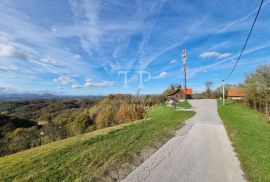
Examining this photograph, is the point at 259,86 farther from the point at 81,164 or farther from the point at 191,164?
the point at 81,164

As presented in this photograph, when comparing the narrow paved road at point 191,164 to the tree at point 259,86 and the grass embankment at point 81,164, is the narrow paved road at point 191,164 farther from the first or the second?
the tree at point 259,86

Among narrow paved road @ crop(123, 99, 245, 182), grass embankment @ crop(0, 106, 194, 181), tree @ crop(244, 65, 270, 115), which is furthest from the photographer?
tree @ crop(244, 65, 270, 115)

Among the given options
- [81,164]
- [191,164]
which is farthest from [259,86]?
[81,164]

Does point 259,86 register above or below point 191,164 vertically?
above

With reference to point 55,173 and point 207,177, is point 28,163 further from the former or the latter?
point 207,177

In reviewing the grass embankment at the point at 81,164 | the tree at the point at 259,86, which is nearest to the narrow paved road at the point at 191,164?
the grass embankment at the point at 81,164

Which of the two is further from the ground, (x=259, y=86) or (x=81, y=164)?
(x=259, y=86)

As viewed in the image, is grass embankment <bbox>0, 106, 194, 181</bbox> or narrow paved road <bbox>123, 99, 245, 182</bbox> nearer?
narrow paved road <bbox>123, 99, 245, 182</bbox>

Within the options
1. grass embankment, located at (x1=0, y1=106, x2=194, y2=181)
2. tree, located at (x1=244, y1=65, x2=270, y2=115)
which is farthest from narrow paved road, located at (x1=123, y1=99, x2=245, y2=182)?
tree, located at (x1=244, y1=65, x2=270, y2=115)

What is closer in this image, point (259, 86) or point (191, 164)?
point (191, 164)

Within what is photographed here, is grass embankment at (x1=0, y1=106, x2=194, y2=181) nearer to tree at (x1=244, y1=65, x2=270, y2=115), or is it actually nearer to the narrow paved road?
the narrow paved road

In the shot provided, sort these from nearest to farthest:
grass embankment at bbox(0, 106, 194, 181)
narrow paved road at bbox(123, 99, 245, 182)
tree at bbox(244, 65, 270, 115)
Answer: narrow paved road at bbox(123, 99, 245, 182)
grass embankment at bbox(0, 106, 194, 181)
tree at bbox(244, 65, 270, 115)

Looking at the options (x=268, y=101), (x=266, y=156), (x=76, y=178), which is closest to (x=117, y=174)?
(x=76, y=178)

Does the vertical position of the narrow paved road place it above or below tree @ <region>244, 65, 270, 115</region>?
below
